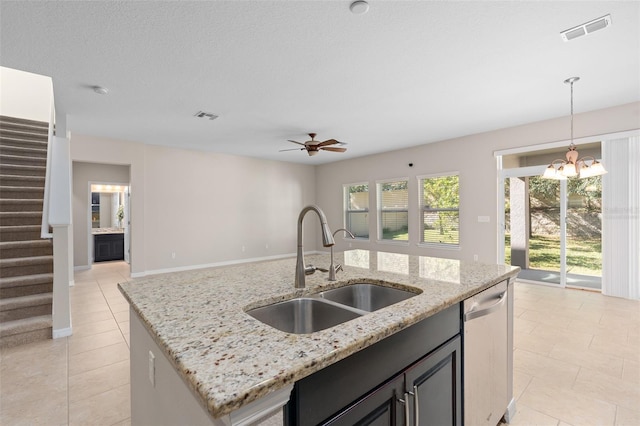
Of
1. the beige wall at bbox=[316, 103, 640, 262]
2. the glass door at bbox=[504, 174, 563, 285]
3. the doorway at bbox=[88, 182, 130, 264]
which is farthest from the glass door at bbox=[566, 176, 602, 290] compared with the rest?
the doorway at bbox=[88, 182, 130, 264]

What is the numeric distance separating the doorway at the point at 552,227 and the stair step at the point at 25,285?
6.82 meters

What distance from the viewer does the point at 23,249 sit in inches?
142

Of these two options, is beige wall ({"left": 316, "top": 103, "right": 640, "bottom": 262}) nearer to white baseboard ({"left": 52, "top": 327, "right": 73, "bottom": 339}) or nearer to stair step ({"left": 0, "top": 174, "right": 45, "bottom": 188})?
white baseboard ({"left": 52, "top": 327, "right": 73, "bottom": 339})

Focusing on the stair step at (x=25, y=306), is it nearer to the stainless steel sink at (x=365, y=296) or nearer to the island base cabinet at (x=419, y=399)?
the stainless steel sink at (x=365, y=296)

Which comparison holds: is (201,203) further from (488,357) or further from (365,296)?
(488,357)

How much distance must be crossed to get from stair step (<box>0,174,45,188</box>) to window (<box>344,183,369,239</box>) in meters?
6.40

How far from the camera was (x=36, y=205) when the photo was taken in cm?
420

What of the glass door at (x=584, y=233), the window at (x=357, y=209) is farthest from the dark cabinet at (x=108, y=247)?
the glass door at (x=584, y=233)

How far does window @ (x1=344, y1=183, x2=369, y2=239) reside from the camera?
8141 millimetres

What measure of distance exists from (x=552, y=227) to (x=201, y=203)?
701 centimetres

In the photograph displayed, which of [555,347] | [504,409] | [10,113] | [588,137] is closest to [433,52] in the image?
[504,409]

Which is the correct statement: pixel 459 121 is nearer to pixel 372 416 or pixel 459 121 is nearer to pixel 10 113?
pixel 372 416

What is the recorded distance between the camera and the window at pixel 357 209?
8141 millimetres

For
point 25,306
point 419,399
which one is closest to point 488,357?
point 419,399
